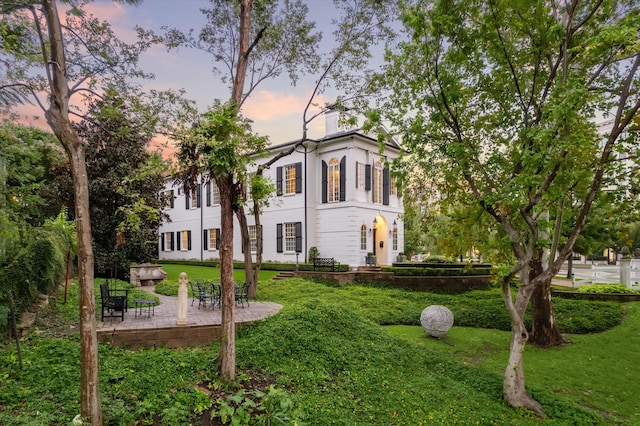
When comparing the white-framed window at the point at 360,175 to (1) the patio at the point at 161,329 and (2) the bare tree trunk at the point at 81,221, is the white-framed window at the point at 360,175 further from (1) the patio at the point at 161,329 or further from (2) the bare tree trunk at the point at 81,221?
(2) the bare tree trunk at the point at 81,221

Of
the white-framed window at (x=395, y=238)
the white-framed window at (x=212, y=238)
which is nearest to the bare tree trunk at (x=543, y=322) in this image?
the white-framed window at (x=395, y=238)

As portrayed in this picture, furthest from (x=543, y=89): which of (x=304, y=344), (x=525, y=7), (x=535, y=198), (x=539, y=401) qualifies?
(x=304, y=344)

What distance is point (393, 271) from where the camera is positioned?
1800 centimetres

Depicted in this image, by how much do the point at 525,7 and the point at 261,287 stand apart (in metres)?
12.9

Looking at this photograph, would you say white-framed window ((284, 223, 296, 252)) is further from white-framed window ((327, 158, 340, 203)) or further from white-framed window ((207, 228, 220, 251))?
white-framed window ((207, 228, 220, 251))

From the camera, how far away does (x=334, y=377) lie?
694 cm

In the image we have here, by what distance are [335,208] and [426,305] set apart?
8.70 m

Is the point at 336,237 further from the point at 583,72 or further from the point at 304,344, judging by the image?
the point at 583,72

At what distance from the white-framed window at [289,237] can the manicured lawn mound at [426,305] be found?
5.43m

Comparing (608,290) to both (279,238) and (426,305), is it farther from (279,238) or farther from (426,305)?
(279,238)

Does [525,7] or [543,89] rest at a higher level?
[525,7]

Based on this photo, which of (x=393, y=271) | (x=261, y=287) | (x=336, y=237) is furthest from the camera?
(x=336, y=237)

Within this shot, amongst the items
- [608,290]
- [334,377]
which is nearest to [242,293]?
[334,377]

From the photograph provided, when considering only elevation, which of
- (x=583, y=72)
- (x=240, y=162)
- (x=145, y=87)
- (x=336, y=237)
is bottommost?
(x=336, y=237)
